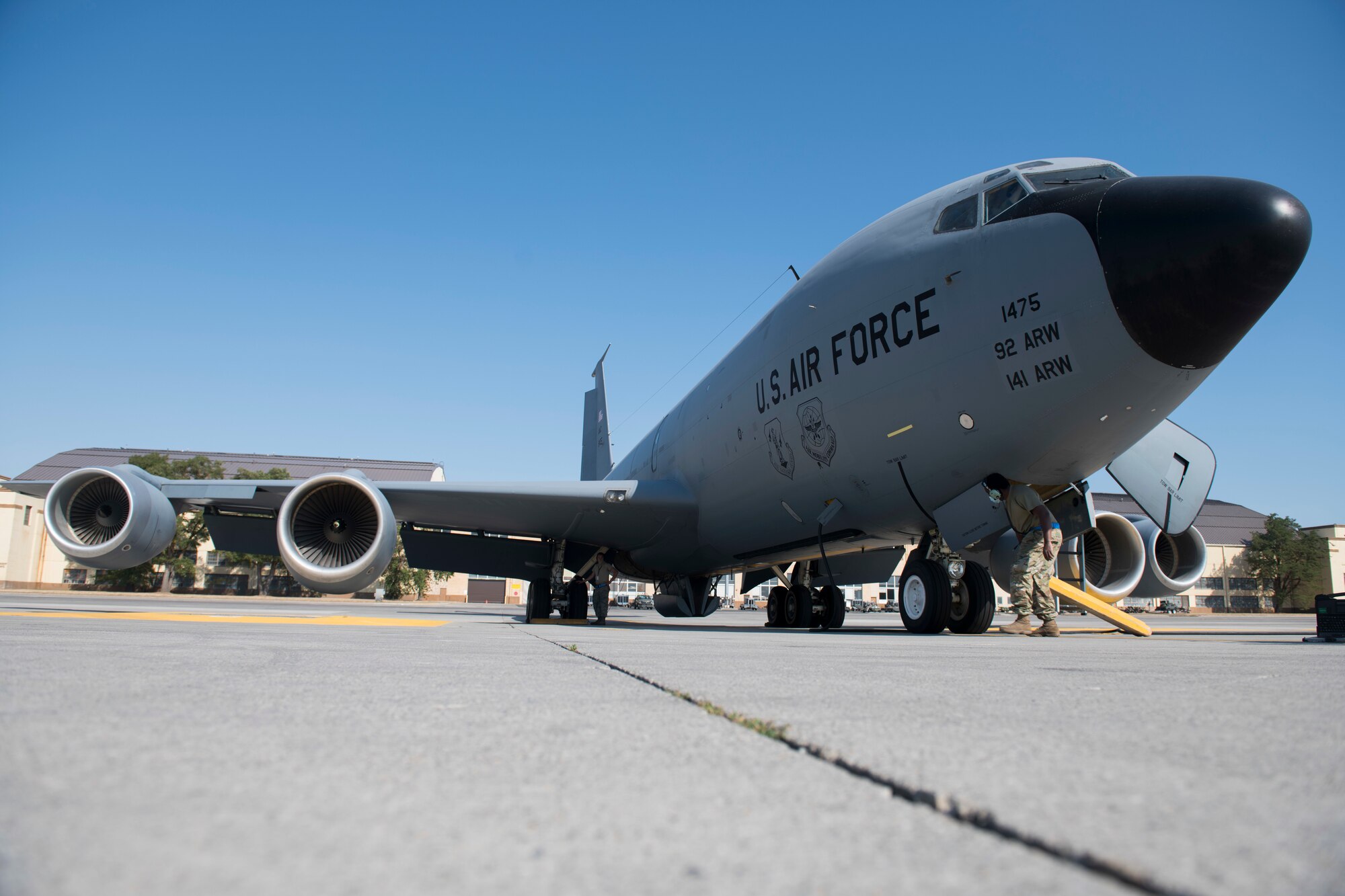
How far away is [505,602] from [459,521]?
52827mm

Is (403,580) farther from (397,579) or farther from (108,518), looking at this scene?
(108,518)

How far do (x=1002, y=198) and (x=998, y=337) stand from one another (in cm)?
145

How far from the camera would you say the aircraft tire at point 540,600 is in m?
14.6

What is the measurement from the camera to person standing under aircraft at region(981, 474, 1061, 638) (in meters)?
7.76

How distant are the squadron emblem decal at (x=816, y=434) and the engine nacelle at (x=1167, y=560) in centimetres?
513

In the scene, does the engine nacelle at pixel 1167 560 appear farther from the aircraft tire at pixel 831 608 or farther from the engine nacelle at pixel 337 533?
the engine nacelle at pixel 337 533

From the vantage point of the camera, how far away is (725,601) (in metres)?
82.3

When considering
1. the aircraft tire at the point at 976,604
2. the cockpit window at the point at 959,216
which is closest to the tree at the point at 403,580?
the aircraft tire at the point at 976,604

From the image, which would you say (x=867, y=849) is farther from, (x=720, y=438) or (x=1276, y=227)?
(x=720, y=438)

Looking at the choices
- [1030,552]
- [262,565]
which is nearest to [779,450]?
[1030,552]

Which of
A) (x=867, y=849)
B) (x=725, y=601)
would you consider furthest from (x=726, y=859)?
(x=725, y=601)

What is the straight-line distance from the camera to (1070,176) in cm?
754

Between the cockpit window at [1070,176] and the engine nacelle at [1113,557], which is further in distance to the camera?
the engine nacelle at [1113,557]

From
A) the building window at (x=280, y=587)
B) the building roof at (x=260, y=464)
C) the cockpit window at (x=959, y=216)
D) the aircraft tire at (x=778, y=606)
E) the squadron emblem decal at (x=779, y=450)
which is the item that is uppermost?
the building roof at (x=260, y=464)
